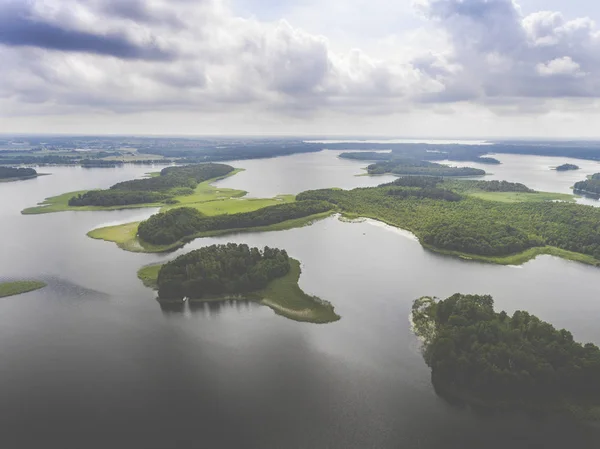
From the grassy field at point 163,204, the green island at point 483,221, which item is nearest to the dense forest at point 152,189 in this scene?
the grassy field at point 163,204

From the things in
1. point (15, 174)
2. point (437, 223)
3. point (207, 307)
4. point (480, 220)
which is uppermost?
point (15, 174)

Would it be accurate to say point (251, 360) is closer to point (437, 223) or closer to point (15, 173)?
point (437, 223)

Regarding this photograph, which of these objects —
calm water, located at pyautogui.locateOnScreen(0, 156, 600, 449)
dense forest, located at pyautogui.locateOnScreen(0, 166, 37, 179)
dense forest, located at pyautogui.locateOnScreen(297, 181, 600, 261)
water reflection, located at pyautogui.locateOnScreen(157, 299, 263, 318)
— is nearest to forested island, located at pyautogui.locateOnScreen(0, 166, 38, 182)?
dense forest, located at pyautogui.locateOnScreen(0, 166, 37, 179)

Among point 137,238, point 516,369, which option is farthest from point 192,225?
Answer: point 516,369

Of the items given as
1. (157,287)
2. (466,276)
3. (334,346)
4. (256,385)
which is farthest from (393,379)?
(157,287)

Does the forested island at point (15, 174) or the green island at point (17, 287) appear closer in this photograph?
the green island at point (17, 287)

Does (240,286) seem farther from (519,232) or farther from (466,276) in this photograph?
(519,232)

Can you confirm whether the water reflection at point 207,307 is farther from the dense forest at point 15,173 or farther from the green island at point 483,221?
the dense forest at point 15,173
